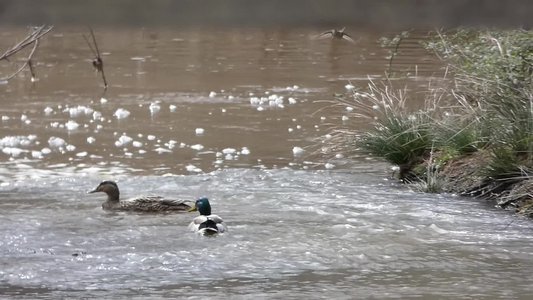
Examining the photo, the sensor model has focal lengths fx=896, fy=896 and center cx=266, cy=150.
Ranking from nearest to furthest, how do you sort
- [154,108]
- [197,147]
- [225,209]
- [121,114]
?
[225,209] < [197,147] < [121,114] < [154,108]

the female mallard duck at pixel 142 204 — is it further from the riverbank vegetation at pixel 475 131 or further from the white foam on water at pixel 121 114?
the white foam on water at pixel 121 114

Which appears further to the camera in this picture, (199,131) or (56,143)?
(199,131)

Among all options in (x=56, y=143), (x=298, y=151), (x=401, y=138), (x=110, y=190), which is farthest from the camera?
(x=56, y=143)

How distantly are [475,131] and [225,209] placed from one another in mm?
2966

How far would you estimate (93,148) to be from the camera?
40.7 ft

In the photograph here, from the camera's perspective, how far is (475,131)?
983cm

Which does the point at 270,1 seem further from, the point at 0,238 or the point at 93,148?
the point at 93,148

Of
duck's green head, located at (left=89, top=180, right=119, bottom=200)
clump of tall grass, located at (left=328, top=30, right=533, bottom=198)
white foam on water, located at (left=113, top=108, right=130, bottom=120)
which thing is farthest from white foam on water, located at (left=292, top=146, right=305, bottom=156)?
white foam on water, located at (left=113, top=108, right=130, bottom=120)

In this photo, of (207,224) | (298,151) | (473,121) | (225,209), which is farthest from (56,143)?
(473,121)

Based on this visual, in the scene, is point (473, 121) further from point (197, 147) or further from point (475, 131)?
point (197, 147)

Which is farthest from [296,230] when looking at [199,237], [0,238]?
[0,238]

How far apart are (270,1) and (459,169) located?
8923mm

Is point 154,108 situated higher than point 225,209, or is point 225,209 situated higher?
point 154,108

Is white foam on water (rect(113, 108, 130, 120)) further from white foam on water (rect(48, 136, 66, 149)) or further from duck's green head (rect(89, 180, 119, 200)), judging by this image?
duck's green head (rect(89, 180, 119, 200))
